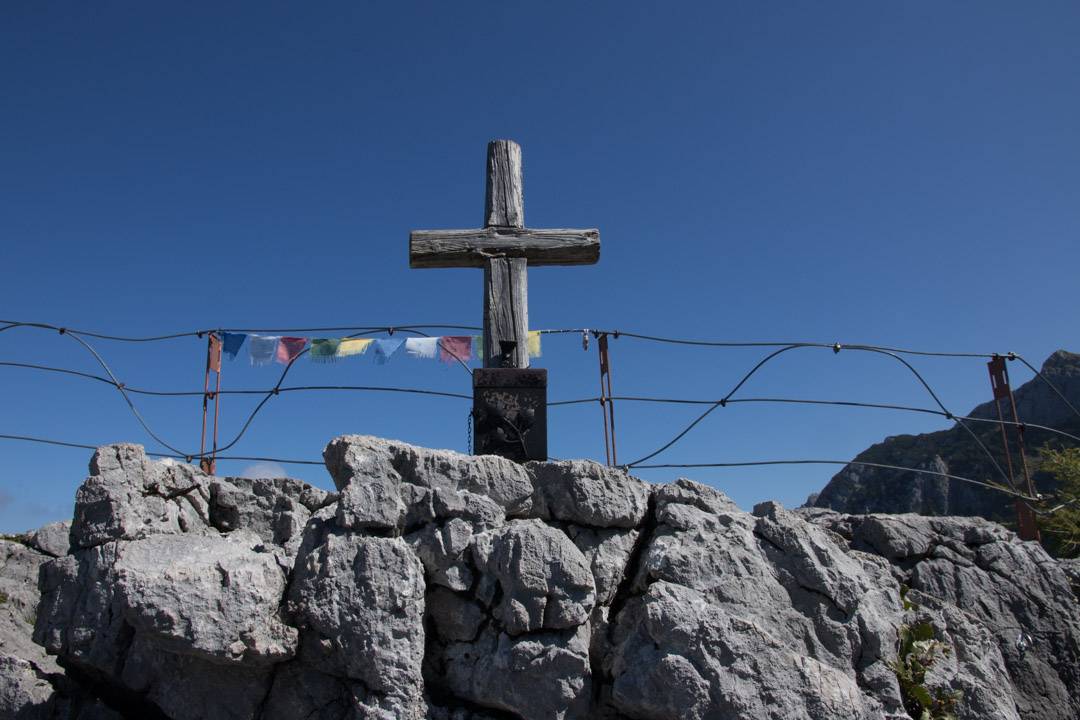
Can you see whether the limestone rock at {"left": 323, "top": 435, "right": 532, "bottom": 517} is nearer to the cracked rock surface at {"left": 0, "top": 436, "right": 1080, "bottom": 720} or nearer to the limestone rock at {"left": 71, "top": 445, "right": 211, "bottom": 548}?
the cracked rock surface at {"left": 0, "top": 436, "right": 1080, "bottom": 720}

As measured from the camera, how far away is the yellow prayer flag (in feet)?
31.6

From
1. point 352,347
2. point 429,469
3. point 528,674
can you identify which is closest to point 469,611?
point 528,674

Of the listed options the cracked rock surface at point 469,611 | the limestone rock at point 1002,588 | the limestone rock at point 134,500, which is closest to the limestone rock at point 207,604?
the cracked rock surface at point 469,611

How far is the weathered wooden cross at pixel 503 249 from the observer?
663 centimetres

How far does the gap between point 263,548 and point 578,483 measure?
210 centimetres

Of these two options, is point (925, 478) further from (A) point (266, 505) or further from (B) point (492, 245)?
(A) point (266, 505)

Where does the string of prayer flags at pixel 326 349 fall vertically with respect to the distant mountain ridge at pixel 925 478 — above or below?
below

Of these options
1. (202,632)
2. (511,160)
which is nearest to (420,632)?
(202,632)

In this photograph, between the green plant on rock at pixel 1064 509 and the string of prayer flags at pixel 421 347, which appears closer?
the green plant on rock at pixel 1064 509

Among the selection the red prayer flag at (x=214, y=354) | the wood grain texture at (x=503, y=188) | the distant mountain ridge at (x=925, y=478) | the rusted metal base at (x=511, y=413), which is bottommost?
the rusted metal base at (x=511, y=413)

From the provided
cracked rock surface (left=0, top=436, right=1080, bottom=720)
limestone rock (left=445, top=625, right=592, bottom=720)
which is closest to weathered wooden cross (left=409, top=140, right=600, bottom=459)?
cracked rock surface (left=0, top=436, right=1080, bottom=720)

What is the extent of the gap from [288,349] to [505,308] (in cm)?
427

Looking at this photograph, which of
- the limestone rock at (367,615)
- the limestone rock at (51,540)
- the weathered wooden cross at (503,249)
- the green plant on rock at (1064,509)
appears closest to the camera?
the limestone rock at (367,615)

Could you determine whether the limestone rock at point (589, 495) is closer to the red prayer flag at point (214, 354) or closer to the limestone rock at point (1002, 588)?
the limestone rock at point (1002, 588)
